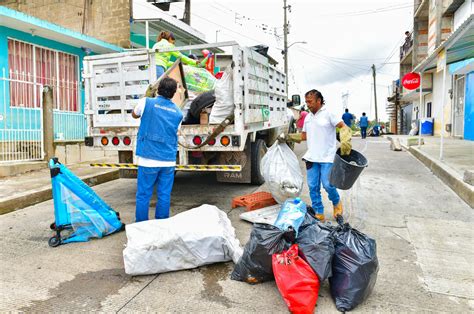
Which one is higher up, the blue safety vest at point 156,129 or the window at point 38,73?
the window at point 38,73

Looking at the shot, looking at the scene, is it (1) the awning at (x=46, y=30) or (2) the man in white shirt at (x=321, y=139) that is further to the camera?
(1) the awning at (x=46, y=30)

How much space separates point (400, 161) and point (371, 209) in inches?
220

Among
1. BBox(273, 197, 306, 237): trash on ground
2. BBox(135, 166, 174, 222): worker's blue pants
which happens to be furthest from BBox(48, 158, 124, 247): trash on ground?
BBox(273, 197, 306, 237): trash on ground

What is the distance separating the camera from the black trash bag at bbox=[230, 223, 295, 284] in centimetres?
285

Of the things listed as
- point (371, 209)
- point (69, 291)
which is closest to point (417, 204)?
point (371, 209)

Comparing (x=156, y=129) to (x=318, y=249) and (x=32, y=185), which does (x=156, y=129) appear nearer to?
(x=318, y=249)

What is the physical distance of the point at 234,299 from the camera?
2795 mm

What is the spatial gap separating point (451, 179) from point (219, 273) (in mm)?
5125

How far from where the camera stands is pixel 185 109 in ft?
18.4

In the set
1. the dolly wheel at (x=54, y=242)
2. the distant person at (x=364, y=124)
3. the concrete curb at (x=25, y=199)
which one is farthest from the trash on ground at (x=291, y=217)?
the distant person at (x=364, y=124)

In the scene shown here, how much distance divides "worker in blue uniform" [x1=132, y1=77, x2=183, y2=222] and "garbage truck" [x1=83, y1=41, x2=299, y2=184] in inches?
39.4

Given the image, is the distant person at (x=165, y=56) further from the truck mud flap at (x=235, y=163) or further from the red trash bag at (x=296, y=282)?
the red trash bag at (x=296, y=282)

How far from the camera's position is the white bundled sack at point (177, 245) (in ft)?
10.3

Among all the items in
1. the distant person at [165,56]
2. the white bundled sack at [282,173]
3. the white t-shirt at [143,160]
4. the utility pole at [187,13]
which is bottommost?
the white bundled sack at [282,173]
